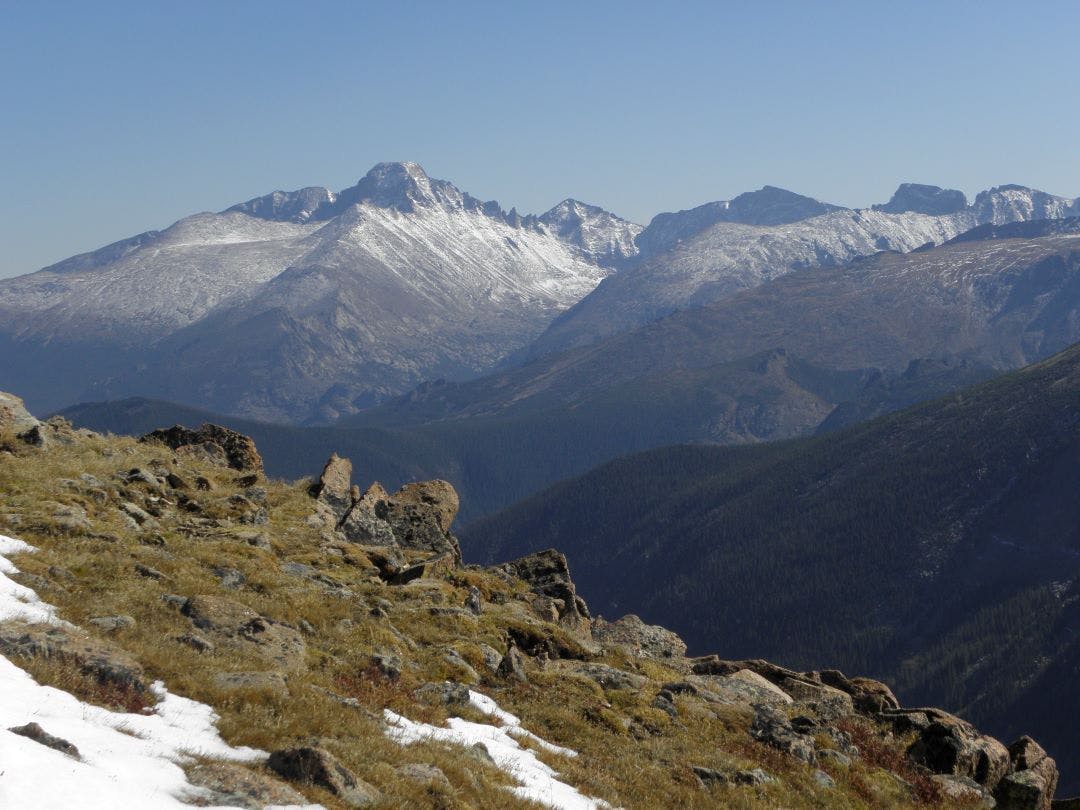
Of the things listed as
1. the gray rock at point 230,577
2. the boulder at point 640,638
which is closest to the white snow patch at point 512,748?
the gray rock at point 230,577

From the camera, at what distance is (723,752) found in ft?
86.3

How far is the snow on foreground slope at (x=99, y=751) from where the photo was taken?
13031 mm

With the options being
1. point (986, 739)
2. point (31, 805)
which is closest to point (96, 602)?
point (31, 805)

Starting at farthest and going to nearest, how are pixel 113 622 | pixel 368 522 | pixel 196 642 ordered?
pixel 368 522, pixel 196 642, pixel 113 622

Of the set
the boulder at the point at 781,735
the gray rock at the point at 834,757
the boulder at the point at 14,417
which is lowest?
the gray rock at the point at 834,757

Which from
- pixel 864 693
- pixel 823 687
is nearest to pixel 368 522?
pixel 823 687

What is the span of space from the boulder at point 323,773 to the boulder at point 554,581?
2428cm

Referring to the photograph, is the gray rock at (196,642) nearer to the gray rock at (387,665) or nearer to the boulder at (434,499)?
the gray rock at (387,665)

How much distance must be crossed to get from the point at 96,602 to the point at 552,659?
15659mm

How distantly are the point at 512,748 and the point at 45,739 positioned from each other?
1103 cm

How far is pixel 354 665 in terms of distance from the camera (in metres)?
24.0

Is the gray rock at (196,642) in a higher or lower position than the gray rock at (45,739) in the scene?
lower

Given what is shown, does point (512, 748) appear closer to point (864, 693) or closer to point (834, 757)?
point (834, 757)

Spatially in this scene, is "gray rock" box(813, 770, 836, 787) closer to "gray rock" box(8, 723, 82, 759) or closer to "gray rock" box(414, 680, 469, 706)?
"gray rock" box(414, 680, 469, 706)
